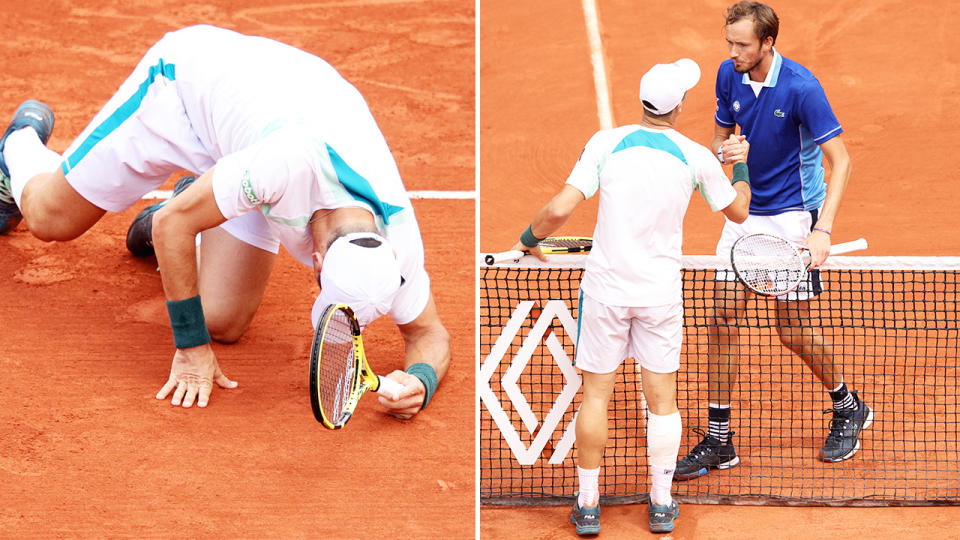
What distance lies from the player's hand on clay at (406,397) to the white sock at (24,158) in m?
2.20

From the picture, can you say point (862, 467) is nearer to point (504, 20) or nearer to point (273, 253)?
point (273, 253)

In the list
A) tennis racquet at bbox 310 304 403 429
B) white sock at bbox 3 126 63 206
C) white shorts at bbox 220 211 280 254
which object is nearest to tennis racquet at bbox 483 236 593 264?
tennis racquet at bbox 310 304 403 429

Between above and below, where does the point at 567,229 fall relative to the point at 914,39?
below

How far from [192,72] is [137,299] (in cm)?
147

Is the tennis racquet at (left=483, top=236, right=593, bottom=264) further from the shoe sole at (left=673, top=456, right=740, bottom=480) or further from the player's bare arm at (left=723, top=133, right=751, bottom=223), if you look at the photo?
the shoe sole at (left=673, top=456, right=740, bottom=480)

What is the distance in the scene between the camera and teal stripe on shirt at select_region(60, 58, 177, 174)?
554 centimetres

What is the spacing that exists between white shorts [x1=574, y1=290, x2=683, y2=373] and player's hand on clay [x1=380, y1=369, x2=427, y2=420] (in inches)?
33.0

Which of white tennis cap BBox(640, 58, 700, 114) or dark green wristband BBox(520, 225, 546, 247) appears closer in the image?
white tennis cap BBox(640, 58, 700, 114)

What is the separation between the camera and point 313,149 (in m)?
4.95

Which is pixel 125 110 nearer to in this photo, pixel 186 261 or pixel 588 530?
pixel 186 261

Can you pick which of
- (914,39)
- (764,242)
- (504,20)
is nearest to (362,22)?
(504,20)

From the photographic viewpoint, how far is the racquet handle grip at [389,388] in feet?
16.3

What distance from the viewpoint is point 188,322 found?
5.28 meters

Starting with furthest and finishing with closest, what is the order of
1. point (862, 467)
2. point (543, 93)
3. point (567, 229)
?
point (543, 93)
point (567, 229)
point (862, 467)
